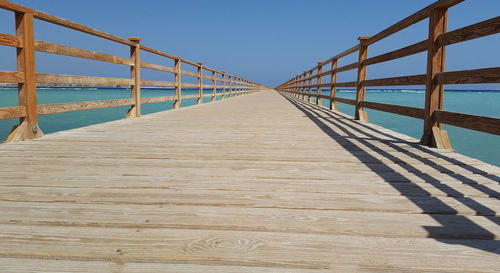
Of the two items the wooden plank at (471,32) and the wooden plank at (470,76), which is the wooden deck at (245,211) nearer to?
the wooden plank at (470,76)

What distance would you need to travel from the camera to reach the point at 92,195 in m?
1.65

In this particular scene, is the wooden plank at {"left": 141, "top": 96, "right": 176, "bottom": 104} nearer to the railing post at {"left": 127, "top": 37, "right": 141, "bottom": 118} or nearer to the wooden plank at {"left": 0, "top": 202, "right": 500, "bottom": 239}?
the railing post at {"left": 127, "top": 37, "right": 141, "bottom": 118}

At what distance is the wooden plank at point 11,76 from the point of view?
278 cm

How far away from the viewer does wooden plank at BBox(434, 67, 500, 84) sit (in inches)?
88.2

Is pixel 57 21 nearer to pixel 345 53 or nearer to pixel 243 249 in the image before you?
pixel 243 249

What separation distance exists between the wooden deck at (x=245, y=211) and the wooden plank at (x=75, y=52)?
3.51 feet

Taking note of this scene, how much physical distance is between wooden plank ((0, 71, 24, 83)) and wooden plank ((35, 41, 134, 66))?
1.06ft

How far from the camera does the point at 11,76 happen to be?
2.87 meters

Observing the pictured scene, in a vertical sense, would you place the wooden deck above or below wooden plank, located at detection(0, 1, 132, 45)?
below

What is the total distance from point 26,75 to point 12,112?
36cm

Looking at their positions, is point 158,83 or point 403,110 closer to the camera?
point 403,110

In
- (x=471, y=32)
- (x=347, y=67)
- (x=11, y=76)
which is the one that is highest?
(x=347, y=67)

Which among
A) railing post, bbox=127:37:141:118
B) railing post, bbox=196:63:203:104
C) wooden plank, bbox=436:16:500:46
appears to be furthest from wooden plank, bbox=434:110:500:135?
railing post, bbox=196:63:203:104

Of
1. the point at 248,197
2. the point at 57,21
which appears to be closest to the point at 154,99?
the point at 57,21
